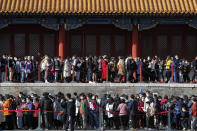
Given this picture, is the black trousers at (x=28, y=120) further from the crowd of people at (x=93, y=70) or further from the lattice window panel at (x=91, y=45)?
the lattice window panel at (x=91, y=45)

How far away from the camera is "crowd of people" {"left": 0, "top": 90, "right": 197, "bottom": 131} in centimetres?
2109

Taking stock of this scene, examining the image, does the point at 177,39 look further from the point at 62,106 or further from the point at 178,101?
the point at 62,106

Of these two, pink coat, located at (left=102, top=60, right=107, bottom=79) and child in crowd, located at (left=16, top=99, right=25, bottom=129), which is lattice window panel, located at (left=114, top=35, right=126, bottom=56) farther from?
child in crowd, located at (left=16, top=99, right=25, bottom=129)

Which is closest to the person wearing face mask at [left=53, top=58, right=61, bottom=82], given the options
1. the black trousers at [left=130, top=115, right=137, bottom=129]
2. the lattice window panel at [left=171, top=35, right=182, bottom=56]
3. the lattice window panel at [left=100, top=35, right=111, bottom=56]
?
the black trousers at [left=130, top=115, right=137, bottom=129]

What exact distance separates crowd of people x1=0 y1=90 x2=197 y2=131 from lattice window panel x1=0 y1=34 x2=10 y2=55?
931 cm

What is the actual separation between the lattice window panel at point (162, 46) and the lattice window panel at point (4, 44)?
9954mm

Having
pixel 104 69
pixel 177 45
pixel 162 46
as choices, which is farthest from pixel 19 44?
pixel 177 45

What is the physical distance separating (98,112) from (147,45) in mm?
10736

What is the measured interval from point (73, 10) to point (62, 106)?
9.64m

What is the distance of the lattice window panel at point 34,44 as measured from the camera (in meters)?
31.1

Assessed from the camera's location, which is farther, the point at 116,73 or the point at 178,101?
the point at 116,73

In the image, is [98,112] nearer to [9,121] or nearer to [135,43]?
[9,121]

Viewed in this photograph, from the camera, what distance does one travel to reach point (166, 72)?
26047mm

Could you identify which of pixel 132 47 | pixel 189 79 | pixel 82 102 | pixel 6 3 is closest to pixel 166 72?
pixel 189 79
